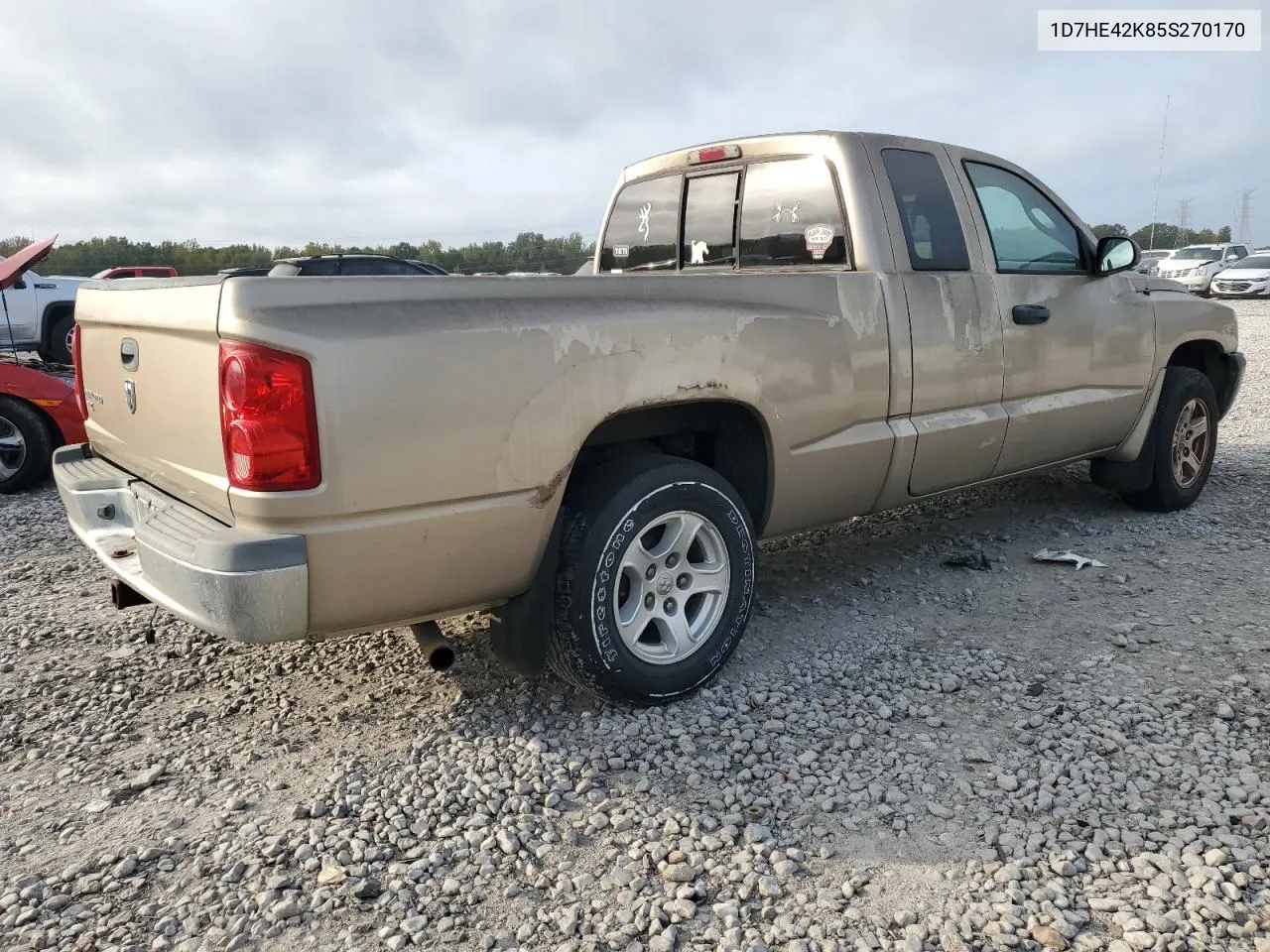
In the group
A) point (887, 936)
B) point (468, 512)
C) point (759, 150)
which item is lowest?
point (887, 936)

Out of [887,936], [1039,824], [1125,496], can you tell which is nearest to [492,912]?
[887,936]

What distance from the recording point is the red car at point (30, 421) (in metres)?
6.64

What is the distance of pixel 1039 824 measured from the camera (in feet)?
8.45

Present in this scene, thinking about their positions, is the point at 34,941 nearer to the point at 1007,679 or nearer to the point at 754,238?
the point at 1007,679

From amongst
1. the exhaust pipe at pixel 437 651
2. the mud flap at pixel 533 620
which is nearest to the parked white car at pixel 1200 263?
the mud flap at pixel 533 620

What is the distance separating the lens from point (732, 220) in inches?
169

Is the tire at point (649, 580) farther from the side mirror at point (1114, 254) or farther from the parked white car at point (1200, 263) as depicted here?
the parked white car at point (1200, 263)

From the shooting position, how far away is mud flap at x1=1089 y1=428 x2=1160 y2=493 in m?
5.28

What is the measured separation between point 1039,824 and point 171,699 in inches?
112

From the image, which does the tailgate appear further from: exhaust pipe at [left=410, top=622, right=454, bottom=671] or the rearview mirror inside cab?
the rearview mirror inside cab

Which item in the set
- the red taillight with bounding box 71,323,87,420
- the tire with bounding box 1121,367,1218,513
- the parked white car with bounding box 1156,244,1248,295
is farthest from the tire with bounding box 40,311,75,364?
the parked white car with bounding box 1156,244,1248,295

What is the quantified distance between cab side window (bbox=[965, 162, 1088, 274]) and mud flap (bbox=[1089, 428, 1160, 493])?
1.19 m

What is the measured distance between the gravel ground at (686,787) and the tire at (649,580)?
0.57ft

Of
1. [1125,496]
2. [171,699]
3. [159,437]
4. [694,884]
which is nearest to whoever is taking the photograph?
[694,884]
